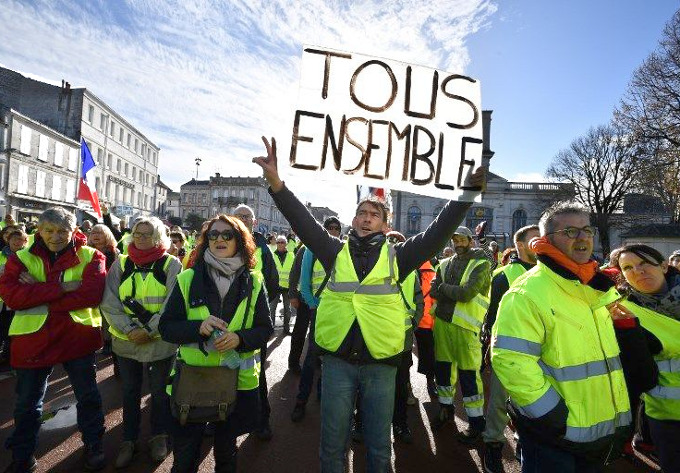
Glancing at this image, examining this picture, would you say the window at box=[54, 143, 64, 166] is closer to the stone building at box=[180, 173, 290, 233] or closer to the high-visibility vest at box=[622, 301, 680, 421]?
the high-visibility vest at box=[622, 301, 680, 421]

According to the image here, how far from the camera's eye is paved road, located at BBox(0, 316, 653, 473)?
3273 mm

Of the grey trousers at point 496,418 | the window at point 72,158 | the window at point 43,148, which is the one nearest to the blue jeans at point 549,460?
the grey trousers at point 496,418

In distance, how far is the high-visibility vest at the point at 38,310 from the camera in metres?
2.96

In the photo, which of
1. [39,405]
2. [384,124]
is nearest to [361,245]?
[384,124]

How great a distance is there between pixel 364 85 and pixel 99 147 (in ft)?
135

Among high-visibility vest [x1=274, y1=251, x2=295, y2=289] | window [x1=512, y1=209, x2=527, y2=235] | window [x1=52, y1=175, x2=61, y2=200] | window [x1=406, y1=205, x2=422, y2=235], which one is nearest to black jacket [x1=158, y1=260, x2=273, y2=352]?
high-visibility vest [x1=274, y1=251, x2=295, y2=289]

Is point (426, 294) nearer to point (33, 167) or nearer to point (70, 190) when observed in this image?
point (33, 167)

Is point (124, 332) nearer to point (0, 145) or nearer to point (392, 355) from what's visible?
point (392, 355)

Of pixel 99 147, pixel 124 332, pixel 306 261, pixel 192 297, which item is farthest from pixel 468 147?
pixel 99 147

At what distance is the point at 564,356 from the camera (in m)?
1.86

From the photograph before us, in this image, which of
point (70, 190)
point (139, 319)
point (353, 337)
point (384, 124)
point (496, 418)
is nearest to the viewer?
point (353, 337)

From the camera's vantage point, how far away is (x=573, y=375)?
1.85m

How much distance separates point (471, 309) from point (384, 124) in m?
2.35

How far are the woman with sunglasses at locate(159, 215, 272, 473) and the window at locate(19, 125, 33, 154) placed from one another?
3227 centimetres
